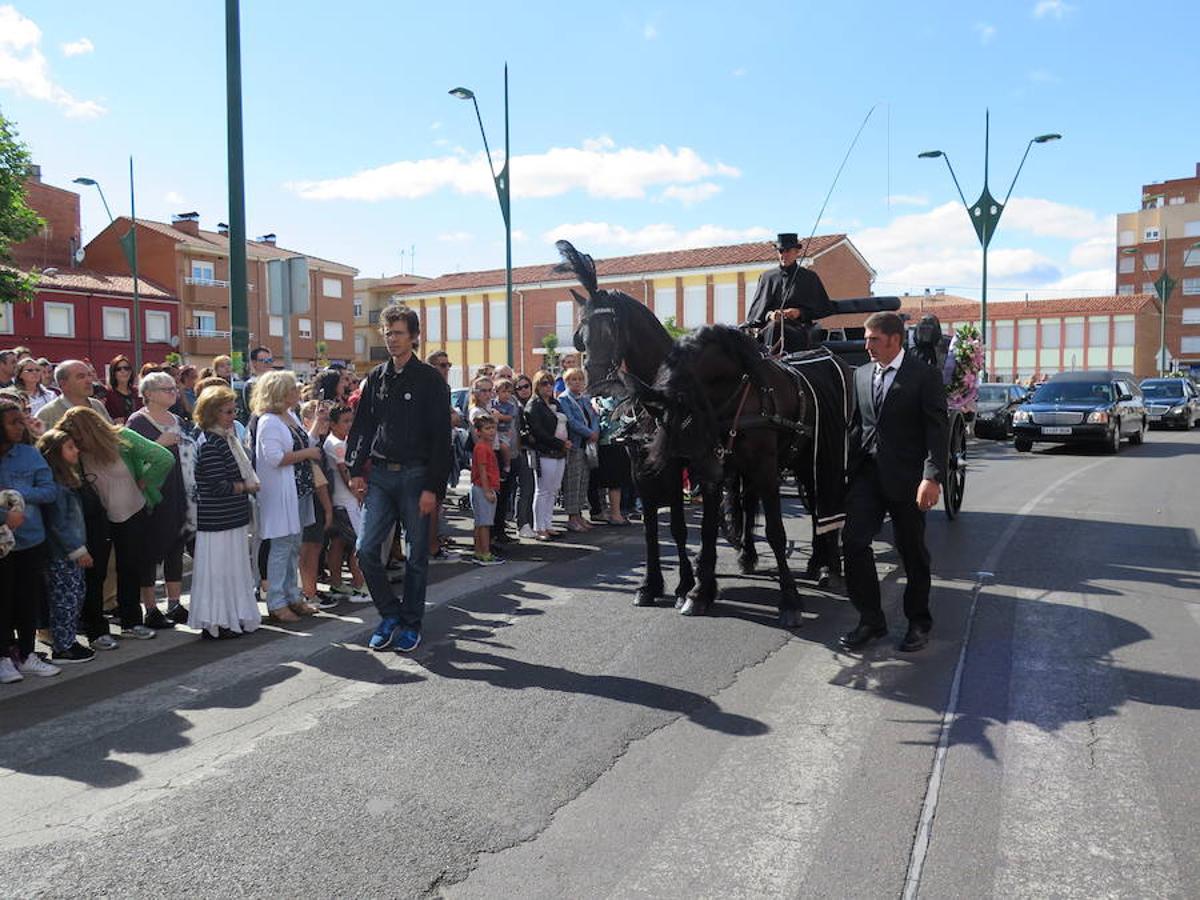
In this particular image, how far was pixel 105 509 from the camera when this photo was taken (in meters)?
6.34

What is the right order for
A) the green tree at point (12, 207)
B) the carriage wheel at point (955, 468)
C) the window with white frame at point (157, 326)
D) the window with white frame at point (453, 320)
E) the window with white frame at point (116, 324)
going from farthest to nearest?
the window with white frame at point (453, 320) < the window with white frame at point (157, 326) < the window with white frame at point (116, 324) < the green tree at point (12, 207) < the carriage wheel at point (955, 468)

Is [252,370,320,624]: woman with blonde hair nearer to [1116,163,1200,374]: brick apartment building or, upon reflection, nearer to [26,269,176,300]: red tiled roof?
[26,269,176,300]: red tiled roof

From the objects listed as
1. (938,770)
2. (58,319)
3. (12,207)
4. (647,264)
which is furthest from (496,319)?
(938,770)

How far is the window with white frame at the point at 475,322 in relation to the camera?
62.3 meters

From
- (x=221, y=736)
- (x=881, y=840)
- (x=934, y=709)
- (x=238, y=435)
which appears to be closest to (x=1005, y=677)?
(x=934, y=709)

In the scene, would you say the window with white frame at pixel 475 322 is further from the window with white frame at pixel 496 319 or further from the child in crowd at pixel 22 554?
the child in crowd at pixel 22 554

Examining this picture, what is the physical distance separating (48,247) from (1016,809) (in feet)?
192

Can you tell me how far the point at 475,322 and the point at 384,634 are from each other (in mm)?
57763

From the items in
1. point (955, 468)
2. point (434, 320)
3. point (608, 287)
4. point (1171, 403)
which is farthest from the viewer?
point (434, 320)

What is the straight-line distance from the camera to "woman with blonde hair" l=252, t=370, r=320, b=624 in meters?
6.80

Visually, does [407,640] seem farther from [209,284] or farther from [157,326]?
[209,284]

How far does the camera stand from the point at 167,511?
6750 mm

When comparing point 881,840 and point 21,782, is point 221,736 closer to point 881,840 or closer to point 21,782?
point 21,782

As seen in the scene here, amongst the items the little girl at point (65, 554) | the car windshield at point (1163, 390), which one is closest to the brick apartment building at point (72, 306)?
the little girl at point (65, 554)
